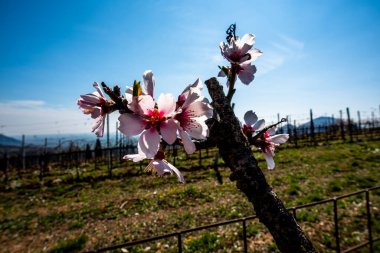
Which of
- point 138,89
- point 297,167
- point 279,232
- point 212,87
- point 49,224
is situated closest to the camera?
point 138,89

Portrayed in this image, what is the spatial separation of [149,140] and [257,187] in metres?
0.38

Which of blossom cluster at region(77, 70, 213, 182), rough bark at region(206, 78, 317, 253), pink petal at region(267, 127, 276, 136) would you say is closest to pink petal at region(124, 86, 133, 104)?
blossom cluster at region(77, 70, 213, 182)

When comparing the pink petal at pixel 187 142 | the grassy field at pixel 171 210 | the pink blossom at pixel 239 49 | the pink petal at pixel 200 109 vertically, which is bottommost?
the grassy field at pixel 171 210

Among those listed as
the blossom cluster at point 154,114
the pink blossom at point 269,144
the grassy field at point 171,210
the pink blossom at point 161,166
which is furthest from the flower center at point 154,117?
the grassy field at point 171,210

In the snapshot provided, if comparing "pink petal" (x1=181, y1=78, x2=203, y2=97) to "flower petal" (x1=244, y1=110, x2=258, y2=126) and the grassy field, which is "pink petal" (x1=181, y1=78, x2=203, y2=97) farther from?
the grassy field

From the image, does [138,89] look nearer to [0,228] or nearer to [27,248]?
[27,248]

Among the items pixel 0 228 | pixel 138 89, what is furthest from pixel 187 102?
pixel 0 228

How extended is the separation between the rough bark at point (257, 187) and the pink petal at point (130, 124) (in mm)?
233

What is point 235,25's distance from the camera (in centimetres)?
101

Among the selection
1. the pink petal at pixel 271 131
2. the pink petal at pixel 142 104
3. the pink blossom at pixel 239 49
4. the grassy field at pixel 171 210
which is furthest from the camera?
the grassy field at pixel 171 210

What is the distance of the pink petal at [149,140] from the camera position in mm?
697

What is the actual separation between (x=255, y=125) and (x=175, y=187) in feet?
35.6

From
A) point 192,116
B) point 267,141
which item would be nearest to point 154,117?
point 192,116

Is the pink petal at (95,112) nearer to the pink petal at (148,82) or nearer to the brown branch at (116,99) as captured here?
the brown branch at (116,99)
